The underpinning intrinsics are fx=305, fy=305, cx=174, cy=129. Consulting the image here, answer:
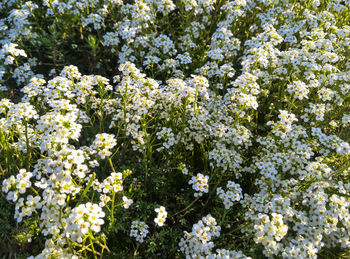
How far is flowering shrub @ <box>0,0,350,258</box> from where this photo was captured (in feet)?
8.89

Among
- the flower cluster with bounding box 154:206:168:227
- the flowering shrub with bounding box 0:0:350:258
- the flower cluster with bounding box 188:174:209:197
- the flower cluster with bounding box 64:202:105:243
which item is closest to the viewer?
the flower cluster with bounding box 64:202:105:243

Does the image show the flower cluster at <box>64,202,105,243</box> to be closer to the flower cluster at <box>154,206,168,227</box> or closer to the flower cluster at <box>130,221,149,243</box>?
the flower cluster at <box>154,206,168,227</box>

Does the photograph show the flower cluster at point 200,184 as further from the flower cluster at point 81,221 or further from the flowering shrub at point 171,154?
the flower cluster at point 81,221

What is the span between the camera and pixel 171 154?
386cm

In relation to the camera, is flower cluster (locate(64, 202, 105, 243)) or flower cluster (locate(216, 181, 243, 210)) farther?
flower cluster (locate(216, 181, 243, 210))

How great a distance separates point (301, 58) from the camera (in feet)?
14.1

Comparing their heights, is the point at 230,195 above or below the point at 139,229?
above

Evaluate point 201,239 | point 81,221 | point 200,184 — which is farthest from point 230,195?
point 81,221

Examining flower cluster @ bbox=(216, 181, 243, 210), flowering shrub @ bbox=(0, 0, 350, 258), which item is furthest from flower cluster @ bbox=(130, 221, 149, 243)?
flower cluster @ bbox=(216, 181, 243, 210)

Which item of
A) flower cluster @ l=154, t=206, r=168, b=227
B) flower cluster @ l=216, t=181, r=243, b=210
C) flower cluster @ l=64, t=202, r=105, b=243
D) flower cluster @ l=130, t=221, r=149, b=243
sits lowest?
flower cluster @ l=130, t=221, r=149, b=243

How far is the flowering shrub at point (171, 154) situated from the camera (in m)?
2.71

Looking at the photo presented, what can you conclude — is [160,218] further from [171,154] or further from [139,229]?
[171,154]

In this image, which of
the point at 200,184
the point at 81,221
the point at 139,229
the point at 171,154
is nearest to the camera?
the point at 81,221

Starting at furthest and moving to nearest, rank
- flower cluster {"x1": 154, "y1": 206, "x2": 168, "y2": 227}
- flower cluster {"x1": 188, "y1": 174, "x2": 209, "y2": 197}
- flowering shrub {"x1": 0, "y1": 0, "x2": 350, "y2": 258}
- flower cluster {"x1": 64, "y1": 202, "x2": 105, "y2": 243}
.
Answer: flower cluster {"x1": 188, "y1": 174, "x2": 209, "y2": 197} → flower cluster {"x1": 154, "y1": 206, "x2": 168, "y2": 227} → flowering shrub {"x1": 0, "y1": 0, "x2": 350, "y2": 258} → flower cluster {"x1": 64, "y1": 202, "x2": 105, "y2": 243}
